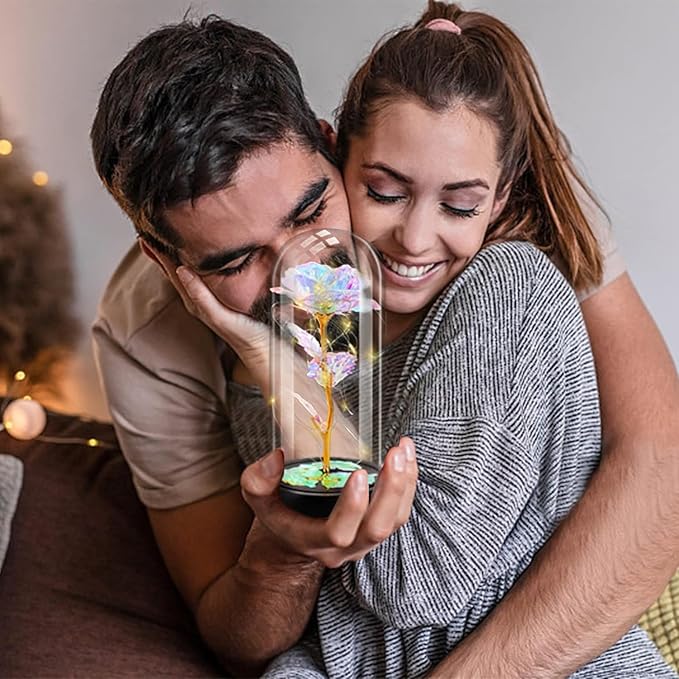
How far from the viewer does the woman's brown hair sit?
1.46 meters

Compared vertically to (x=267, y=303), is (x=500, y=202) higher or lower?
higher

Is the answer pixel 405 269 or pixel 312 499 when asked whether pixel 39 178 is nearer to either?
pixel 405 269

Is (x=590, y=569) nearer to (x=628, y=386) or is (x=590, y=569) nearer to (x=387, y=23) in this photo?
(x=628, y=386)

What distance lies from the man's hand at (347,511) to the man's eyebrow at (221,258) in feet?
0.88

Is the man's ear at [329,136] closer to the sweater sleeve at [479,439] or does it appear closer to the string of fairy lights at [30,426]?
the sweater sleeve at [479,439]

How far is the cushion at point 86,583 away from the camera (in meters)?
1.73

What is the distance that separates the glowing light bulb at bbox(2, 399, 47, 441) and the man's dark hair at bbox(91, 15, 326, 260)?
2.94 ft

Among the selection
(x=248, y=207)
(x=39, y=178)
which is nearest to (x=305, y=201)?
(x=248, y=207)

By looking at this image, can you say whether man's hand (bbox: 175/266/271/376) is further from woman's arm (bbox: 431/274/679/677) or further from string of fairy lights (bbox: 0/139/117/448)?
string of fairy lights (bbox: 0/139/117/448)

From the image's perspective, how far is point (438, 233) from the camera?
1443 millimetres

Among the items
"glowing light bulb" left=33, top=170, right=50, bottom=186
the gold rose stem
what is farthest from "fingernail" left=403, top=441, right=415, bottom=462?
"glowing light bulb" left=33, top=170, right=50, bottom=186

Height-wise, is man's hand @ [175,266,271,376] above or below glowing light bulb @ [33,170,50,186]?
above

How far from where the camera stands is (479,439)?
4.30ft

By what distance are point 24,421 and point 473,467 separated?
122 cm
